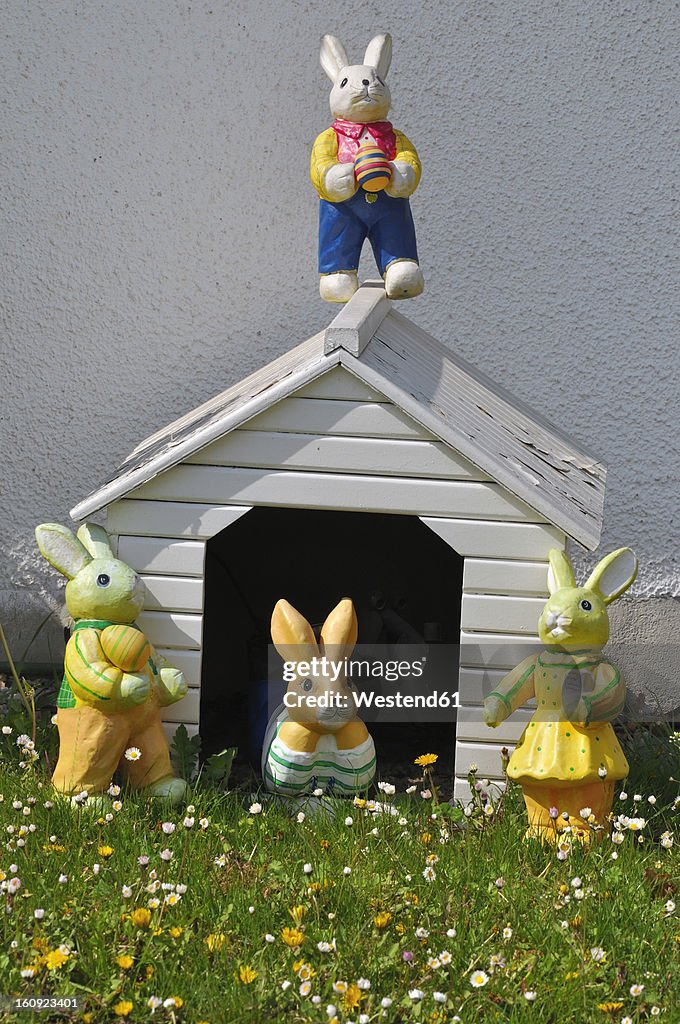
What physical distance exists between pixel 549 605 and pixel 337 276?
4.34ft

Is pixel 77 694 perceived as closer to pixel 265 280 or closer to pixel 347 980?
pixel 347 980

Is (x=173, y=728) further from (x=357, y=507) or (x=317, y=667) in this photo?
(x=357, y=507)

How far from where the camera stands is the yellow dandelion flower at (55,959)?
72.7 inches

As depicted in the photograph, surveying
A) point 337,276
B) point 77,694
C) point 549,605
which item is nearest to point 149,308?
point 337,276

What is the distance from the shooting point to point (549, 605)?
252 centimetres

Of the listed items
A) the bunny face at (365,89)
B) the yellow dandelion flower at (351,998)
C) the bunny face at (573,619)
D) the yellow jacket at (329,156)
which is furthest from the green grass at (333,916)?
the bunny face at (365,89)

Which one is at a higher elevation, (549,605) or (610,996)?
(549,605)

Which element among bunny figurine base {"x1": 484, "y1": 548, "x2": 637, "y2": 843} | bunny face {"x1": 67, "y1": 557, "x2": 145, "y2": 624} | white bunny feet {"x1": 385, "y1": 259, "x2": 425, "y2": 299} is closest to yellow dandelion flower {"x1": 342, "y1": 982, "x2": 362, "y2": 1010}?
bunny figurine base {"x1": 484, "y1": 548, "x2": 637, "y2": 843}

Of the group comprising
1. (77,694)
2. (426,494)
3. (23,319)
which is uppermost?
(23,319)

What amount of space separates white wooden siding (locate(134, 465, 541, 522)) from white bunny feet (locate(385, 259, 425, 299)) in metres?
0.88

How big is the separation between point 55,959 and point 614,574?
1478mm

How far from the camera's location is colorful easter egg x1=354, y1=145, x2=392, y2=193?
3.17 meters

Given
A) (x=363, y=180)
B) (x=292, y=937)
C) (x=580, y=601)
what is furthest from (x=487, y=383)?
(x=292, y=937)

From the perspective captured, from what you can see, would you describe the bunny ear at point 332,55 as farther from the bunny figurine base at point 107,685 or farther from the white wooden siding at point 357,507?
the bunny figurine base at point 107,685
